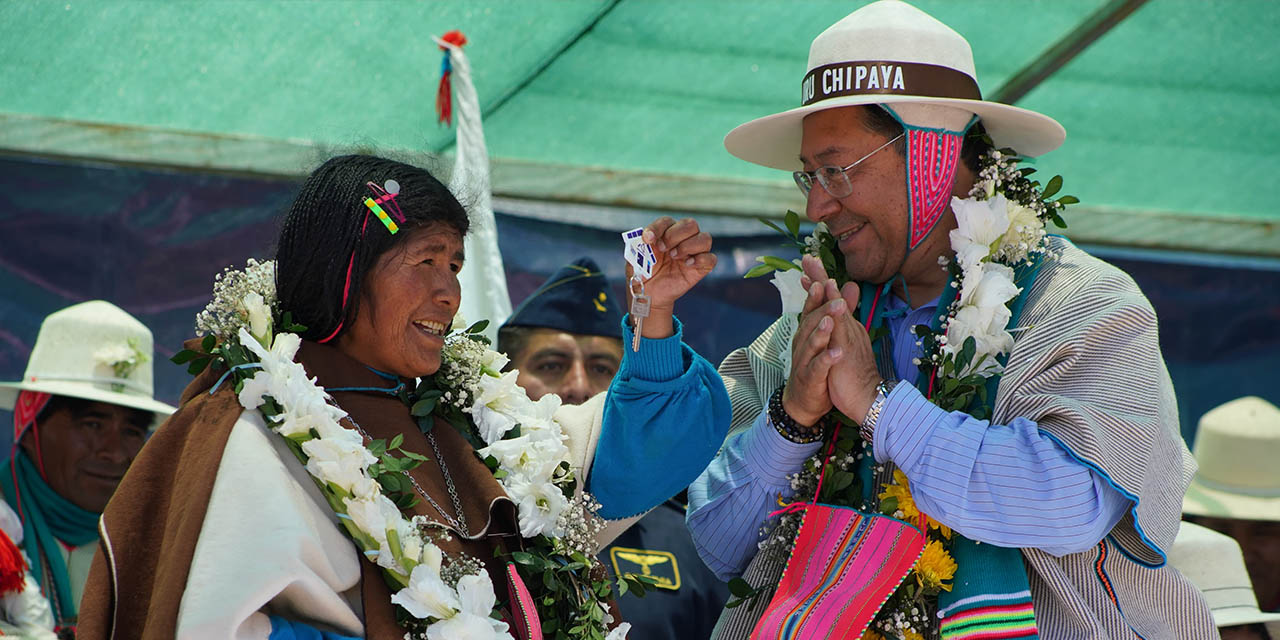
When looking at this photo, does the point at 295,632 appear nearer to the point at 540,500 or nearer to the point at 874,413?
the point at 540,500

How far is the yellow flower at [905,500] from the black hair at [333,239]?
121 cm

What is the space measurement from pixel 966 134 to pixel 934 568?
3.62 ft

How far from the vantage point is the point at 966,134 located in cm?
316

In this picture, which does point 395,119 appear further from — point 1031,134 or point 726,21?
point 1031,134

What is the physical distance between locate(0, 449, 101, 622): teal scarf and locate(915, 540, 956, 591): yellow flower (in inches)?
127

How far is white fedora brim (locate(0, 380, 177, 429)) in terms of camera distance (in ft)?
15.4

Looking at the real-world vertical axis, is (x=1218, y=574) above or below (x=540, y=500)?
below

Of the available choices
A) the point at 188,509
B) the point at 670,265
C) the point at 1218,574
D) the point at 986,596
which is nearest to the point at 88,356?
the point at 188,509

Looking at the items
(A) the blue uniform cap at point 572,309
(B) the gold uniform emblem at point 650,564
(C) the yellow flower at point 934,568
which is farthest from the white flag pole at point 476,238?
(C) the yellow flower at point 934,568

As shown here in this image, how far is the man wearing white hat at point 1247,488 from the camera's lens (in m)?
5.37

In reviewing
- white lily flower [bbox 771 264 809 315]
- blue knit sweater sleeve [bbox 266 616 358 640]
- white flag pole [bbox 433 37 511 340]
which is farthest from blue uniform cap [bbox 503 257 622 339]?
blue knit sweater sleeve [bbox 266 616 358 640]

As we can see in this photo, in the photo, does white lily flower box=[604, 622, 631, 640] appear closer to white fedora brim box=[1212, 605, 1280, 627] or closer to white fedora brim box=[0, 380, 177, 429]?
white fedora brim box=[1212, 605, 1280, 627]

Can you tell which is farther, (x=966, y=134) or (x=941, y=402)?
(x=966, y=134)

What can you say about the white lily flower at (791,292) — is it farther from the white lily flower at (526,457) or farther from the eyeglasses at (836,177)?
the white lily flower at (526,457)
